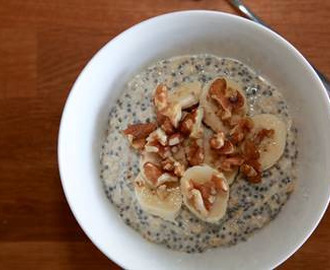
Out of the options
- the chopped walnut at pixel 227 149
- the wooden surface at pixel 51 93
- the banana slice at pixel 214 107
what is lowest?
the wooden surface at pixel 51 93

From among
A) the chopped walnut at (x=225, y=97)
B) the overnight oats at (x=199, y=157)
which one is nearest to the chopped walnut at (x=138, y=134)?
the overnight oats at (x=199, y=157)

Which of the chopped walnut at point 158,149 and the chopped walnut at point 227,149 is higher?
the chopped walnut at point 227,149

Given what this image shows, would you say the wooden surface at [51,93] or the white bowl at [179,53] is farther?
the wooden surface at [51,93]

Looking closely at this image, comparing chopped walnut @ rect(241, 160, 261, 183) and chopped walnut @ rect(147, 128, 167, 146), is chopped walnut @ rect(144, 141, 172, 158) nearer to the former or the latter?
chopped walnut @ rect(147, 128, 167, 146)

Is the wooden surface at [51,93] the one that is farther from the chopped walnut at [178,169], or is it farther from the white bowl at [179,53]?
the chopped walnut at [178,169]

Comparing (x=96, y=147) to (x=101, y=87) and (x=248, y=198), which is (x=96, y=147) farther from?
(x=248, y=198)

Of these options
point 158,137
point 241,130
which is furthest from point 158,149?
point 241,130

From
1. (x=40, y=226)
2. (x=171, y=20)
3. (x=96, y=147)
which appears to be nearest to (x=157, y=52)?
(x=171, y=20)
